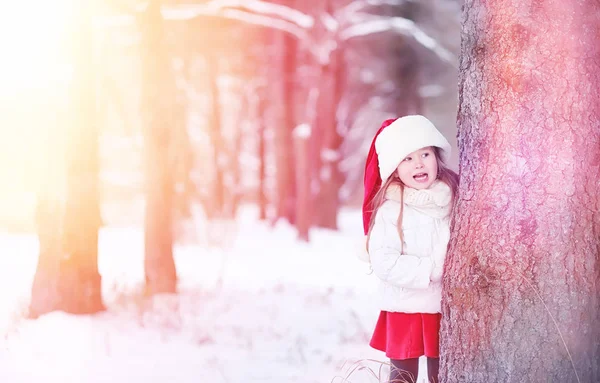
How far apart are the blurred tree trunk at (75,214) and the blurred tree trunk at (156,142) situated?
1269 millimetres

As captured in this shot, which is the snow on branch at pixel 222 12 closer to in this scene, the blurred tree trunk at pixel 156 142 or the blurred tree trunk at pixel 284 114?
the blurred tree trunk at pixel 156 142

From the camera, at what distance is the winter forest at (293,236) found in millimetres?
3037

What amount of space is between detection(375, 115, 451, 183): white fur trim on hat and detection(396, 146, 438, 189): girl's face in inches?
2.0

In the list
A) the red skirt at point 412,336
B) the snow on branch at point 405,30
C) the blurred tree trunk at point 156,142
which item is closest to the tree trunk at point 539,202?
the red skirt at point 412,336

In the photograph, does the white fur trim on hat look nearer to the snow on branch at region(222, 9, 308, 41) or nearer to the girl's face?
the girl's face

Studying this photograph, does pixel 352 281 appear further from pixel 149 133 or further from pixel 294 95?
pixel 294 95

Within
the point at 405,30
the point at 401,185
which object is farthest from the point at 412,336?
the point at 405,30

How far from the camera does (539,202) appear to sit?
10.00 ft

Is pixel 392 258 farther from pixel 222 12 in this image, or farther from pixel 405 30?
Answer: pixel 405 30

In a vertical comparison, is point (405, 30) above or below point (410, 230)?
above

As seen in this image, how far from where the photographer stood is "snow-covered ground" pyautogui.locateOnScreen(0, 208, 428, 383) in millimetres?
4917

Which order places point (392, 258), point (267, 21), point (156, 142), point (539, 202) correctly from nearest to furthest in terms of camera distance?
point (539, 202) < point (392, 258) < point (156, 142) < point (267, 21)

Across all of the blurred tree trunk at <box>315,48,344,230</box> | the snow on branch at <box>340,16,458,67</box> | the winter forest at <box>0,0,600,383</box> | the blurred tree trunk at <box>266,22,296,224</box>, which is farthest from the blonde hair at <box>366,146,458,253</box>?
the blurred tree trunk at <box>266,22,296,224</box>

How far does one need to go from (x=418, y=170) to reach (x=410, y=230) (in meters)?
0.29
